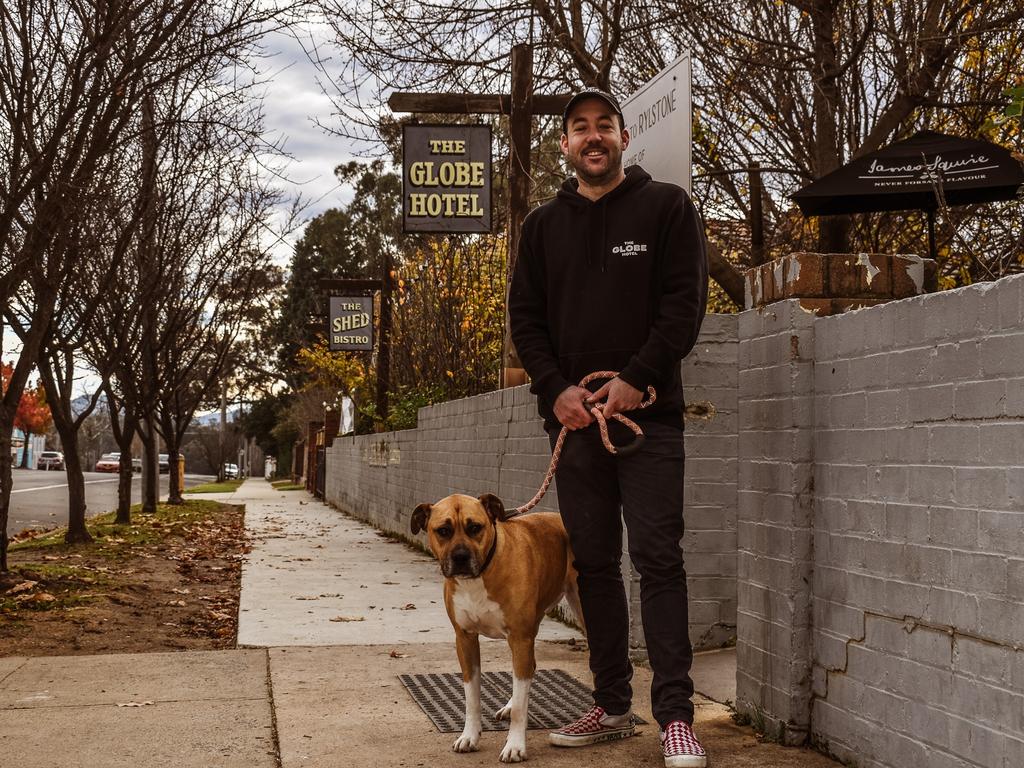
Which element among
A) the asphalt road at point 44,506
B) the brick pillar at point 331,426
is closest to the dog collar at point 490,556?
the asphalt road at point 44,506

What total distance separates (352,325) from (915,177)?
16113 millimetres

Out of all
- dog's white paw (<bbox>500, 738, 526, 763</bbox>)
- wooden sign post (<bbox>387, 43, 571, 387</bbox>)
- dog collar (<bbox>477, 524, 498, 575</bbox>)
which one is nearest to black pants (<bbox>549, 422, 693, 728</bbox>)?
dog collar (<bbox>477, 524, 498, 575</bbox>)

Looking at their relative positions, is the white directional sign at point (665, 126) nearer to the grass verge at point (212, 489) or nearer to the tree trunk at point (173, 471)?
the tree trunk at point (173, 471)

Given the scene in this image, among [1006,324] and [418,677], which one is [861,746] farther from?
[418,677]

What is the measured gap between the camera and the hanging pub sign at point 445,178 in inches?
438

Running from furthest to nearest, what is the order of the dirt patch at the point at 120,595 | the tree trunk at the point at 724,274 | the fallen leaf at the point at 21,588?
the tree trunk at the point at 724,274
the fallen leaf at the point at 21,588
the dirt patch at the point at 120,595

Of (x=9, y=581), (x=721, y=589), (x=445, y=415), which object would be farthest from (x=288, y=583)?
(x=721, y=589)

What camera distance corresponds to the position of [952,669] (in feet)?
10.9

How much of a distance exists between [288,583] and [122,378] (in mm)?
10989

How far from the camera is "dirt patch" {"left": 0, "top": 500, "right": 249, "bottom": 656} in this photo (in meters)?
7.00

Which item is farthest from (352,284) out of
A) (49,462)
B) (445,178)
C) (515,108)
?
(49,462)

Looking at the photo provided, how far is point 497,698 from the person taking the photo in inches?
204

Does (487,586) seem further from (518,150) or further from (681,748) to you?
(518,150)

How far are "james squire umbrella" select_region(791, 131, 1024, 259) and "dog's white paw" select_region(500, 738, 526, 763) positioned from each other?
5747 millimetres
